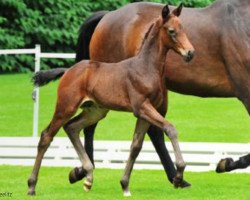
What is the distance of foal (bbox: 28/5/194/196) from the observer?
8914 mm

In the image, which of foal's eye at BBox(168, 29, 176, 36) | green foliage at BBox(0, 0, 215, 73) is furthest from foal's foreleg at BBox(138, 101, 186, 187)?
green foliage at BBox(0, 0, 215, 73)

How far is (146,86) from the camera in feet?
29.3

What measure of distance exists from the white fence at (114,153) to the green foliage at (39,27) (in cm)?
849

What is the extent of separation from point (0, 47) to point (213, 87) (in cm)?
1124

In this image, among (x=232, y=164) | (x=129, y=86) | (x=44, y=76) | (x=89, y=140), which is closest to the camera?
(x=129, y=86)

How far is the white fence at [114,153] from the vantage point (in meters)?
11.8

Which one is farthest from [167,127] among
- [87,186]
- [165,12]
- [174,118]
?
[174,118]

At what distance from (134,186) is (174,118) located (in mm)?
7210

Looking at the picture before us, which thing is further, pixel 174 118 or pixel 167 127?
pixel 174 118

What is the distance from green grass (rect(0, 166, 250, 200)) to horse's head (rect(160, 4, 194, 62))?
138cm

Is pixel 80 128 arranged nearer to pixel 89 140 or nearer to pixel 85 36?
pixel 89 140

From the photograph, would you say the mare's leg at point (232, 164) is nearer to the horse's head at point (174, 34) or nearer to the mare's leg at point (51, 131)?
the horse's head at point (174, 34)

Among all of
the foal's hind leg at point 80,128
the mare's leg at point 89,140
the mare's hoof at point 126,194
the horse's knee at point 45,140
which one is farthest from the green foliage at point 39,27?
the mare's hoof at point 126,194

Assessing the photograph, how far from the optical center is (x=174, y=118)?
56.3 feet
